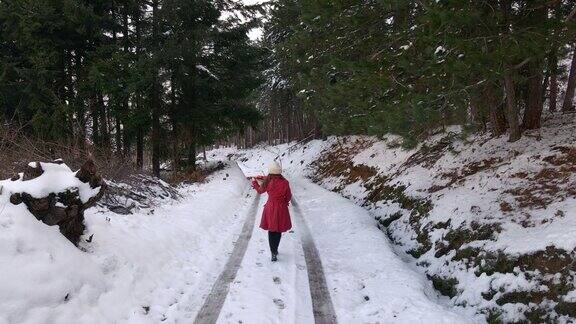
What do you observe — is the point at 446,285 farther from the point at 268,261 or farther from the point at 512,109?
the point at 512,109

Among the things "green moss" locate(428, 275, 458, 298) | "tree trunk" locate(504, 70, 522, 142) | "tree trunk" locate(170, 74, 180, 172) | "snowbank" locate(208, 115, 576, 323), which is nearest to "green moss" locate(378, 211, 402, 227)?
"snowbank" locate(208, 115, 576, 323)

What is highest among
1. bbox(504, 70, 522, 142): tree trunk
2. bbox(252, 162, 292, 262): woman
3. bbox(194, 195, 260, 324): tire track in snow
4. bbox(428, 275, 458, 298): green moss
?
bbox(504, 70, 522, 142): tree trunk

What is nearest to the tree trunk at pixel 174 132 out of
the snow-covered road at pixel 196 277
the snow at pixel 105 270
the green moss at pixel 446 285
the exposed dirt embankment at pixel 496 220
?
the snow-covered road at pixel 196 277

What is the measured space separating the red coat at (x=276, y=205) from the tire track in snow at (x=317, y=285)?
84 centimetres

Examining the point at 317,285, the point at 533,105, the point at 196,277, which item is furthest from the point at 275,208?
the point at 533,105

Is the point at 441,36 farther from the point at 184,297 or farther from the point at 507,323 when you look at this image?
the point at 184,297

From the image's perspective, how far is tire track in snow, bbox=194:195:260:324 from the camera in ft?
17.9

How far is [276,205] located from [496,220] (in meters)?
3.99

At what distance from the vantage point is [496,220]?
23.7 ft

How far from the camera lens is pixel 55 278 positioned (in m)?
4.95

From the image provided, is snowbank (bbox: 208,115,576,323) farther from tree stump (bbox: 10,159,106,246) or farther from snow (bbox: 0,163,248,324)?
tree stump (bbox: 10,159,106,246)

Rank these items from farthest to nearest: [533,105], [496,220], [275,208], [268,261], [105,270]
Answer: [533,105] < [275,208] < [268,261] < [496,220] < [105,270]

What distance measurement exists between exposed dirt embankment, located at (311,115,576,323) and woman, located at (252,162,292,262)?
2.77m

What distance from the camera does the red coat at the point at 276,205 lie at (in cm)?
811
